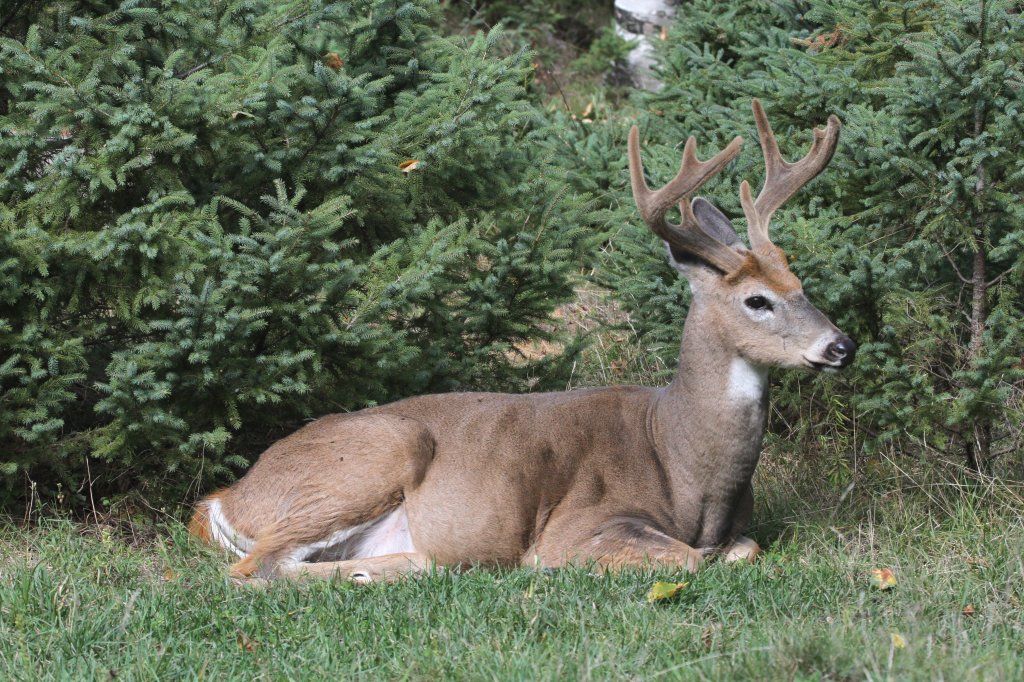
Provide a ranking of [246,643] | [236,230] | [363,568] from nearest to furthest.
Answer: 1. [246,643]
2. [363,568]
3. [236,230]

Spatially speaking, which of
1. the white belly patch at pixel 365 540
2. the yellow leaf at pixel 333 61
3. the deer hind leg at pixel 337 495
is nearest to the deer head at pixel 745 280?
the deer hind leg at pixel 337 495

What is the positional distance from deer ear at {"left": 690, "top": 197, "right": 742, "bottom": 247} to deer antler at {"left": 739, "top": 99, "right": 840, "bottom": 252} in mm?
117

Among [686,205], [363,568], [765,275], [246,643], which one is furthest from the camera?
[686,205]

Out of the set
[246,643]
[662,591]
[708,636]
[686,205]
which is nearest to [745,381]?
[686,205]

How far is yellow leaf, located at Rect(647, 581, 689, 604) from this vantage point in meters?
4.45

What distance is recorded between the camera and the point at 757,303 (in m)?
5.37

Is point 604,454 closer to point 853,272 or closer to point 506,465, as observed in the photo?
point 506,465

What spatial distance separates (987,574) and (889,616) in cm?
88

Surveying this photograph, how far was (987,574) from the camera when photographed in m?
4.83

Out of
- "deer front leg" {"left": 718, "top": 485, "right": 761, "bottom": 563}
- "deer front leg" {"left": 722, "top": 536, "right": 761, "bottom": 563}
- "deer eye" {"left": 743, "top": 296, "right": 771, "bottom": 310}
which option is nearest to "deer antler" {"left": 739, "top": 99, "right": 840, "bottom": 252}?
"deer eye" {"left": 743, "top": 296, "right": 771, "bottom": 310}

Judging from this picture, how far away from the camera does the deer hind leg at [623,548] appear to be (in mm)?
5059

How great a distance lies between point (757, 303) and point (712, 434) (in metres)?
0.59

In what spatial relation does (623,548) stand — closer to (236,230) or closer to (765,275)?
(765,275)

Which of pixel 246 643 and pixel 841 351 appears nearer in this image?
pixel 246 643
